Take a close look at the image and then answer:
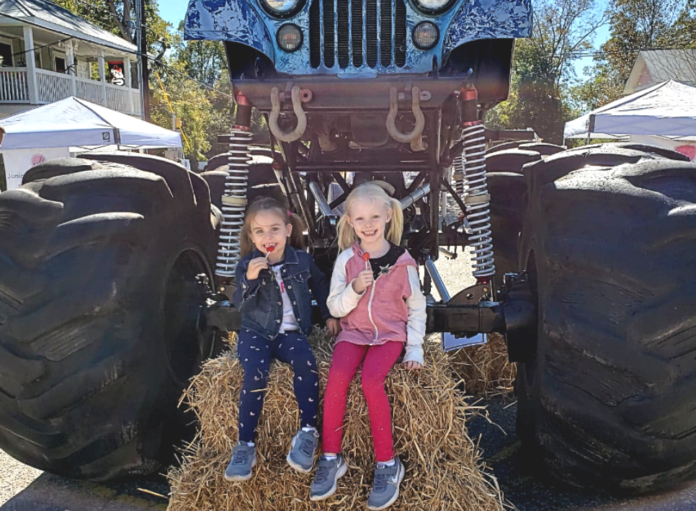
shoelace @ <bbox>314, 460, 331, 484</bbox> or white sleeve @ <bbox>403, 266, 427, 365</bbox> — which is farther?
white sleeve @ <bbox>403, 266, 427, 365</bbox>

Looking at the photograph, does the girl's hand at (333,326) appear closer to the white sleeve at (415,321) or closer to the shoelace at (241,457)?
the white sleeve at (415,321)

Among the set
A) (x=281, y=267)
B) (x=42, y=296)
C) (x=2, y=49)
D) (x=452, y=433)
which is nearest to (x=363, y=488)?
(x=452, y=433)

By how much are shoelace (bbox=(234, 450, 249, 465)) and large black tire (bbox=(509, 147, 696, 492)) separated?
1281 millimetres

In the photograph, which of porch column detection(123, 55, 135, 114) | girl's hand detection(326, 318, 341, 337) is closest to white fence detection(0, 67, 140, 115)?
porch column detection(123, 55, 135, 114)

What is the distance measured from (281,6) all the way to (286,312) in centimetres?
160

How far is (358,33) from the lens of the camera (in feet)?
11.5

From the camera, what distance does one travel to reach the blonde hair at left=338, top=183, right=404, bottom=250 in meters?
3.17

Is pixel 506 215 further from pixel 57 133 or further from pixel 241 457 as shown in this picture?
pixel 57 133

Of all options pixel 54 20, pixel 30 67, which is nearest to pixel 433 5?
pixel 30 67

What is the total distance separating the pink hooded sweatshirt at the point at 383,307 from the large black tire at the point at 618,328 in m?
0.56

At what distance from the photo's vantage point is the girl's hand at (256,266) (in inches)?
125

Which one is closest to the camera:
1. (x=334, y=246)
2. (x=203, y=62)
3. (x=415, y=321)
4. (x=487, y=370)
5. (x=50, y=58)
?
(x=415, y=321)

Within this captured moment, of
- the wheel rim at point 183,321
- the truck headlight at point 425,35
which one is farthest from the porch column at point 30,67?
the truck headlight at point 425,35

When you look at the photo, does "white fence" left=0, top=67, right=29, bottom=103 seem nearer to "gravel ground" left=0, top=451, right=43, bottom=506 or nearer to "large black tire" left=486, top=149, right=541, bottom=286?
"large black tire" left=486, top=149, right=541, bottom=286
